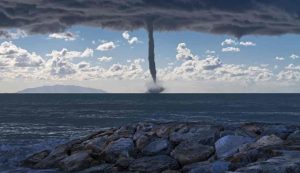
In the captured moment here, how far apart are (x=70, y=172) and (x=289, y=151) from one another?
10741 millimetres

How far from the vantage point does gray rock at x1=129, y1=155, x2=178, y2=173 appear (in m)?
21.1

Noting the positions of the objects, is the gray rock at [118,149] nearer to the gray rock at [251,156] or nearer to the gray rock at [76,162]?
the gray rock at [76,162]

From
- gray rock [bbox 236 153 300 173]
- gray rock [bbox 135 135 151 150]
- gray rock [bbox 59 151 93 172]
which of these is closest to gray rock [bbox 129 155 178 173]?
gray rock [bbox 135 135 151 150]

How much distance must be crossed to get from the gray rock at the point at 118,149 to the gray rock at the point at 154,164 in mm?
1697

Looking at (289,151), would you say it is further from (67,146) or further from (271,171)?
(67,146)

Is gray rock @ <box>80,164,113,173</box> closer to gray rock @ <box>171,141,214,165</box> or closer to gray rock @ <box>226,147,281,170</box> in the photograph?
gray rock @ <box>171,141,214,165</box>

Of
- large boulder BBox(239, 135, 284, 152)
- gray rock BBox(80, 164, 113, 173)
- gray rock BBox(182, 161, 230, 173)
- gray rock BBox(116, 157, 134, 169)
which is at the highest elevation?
large boulder BBox(239, 135, 284, 152)

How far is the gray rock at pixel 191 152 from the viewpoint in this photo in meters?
21.6

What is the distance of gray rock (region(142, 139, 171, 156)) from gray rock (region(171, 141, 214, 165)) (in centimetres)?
82

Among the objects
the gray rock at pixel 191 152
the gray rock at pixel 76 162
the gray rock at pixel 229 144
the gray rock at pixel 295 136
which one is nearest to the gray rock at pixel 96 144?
the gray rock at pixel 76 162

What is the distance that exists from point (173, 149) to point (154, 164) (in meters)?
2.10

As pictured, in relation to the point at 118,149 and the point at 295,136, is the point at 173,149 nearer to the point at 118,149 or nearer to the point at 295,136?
the point at 118,149

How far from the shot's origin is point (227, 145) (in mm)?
22047

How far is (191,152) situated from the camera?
22.0 meters
